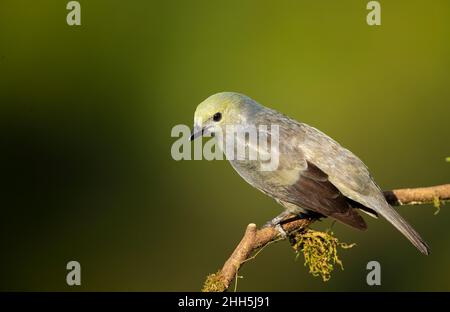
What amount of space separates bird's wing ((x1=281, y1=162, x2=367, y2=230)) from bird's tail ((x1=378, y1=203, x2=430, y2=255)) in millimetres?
229

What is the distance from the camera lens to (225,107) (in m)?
5.16

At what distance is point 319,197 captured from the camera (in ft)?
15.3

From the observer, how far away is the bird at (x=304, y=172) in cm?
465

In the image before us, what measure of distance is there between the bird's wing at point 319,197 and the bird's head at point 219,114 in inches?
26.5

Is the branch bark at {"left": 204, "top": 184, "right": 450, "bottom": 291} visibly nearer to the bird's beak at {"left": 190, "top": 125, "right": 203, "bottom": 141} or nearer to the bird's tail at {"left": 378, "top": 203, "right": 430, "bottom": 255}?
the bird's tail at {"left": 378, "top": 203, "right": 430, "bottom": 255}

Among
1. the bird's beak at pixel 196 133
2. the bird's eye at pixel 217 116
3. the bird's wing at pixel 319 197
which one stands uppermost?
the bird's eye at pixel 217 116

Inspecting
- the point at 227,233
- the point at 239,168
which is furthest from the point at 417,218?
the point at 239,168

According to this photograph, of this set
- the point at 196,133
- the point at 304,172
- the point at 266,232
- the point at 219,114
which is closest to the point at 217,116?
the point at 219,114

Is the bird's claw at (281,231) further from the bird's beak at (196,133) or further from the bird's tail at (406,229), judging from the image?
the bird's beak at (196,133)

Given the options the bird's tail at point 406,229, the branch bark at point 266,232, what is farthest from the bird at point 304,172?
the branch bark at point 266,232

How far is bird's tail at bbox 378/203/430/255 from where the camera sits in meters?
4.53

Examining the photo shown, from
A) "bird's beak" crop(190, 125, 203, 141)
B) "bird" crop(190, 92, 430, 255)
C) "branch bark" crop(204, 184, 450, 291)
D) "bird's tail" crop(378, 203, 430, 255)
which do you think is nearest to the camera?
"branch bark" crop(204, 184, 450, 291)

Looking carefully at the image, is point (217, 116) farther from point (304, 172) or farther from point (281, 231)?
point (281, 231)

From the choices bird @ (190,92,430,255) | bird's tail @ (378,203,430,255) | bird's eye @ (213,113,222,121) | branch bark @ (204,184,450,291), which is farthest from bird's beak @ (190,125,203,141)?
bird's tail @ (378,203,430,255)
